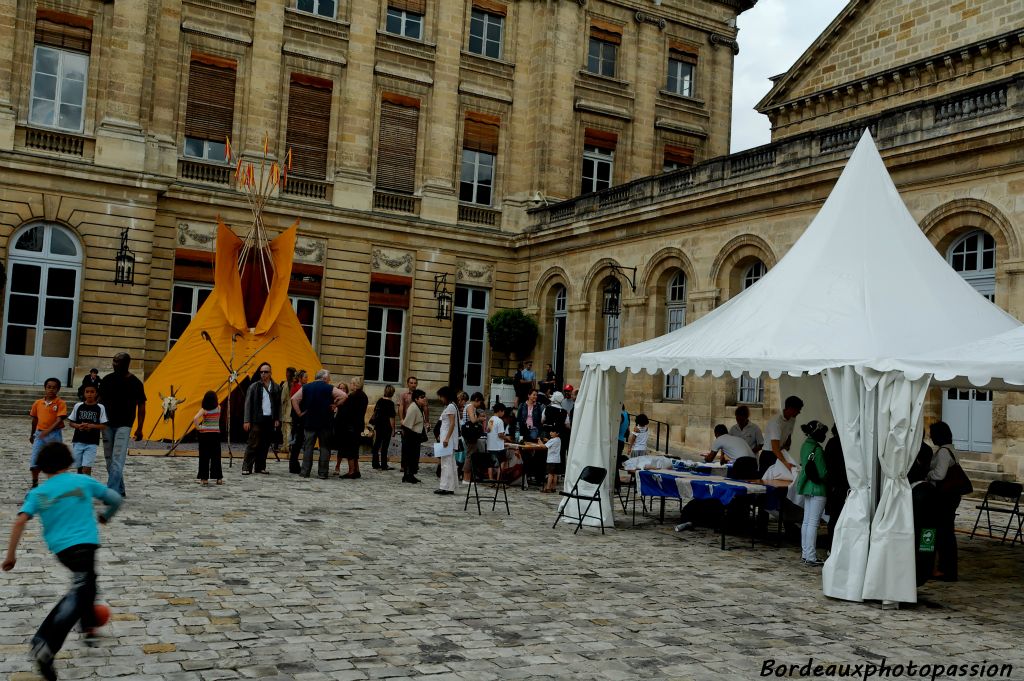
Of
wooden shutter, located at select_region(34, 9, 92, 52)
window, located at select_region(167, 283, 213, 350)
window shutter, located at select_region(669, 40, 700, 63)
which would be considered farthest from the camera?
window shutter, located at select_region(669, 40, 700, 63)

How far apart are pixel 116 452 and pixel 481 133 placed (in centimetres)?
1870

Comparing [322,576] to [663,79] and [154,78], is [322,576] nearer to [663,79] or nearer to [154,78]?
[154,78]

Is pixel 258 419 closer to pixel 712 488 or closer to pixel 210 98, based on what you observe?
pixel 712 488

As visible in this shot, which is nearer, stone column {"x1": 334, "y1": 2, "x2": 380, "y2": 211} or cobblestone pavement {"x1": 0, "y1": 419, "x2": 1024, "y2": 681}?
cobblestone pavement {"x1": 0, "y1": 419, "x2": 1024, "y2": 681}

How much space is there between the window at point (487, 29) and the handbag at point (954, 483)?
21.3 meters

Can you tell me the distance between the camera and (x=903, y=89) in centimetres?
2234

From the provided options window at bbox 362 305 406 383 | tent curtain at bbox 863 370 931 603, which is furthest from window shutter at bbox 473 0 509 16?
tent curtain at bbox 863 370 931 603

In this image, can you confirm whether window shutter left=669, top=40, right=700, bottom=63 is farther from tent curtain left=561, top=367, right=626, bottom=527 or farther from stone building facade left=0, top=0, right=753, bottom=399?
tent curtain left=561, top=367, right=626, bottom=527

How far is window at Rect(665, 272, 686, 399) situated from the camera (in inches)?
885

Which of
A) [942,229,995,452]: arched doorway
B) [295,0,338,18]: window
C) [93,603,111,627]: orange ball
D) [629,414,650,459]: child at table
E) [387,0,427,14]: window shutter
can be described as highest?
[387,0,427,14]: window shutter

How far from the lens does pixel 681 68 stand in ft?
99.7

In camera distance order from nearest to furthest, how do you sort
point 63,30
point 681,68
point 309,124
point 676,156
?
1. point 63,30
2. point 309,124
3. point 676,156
4. point 681,68

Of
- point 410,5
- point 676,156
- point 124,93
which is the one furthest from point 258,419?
point 676,156

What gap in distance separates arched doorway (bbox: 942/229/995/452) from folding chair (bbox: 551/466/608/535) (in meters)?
8.03
